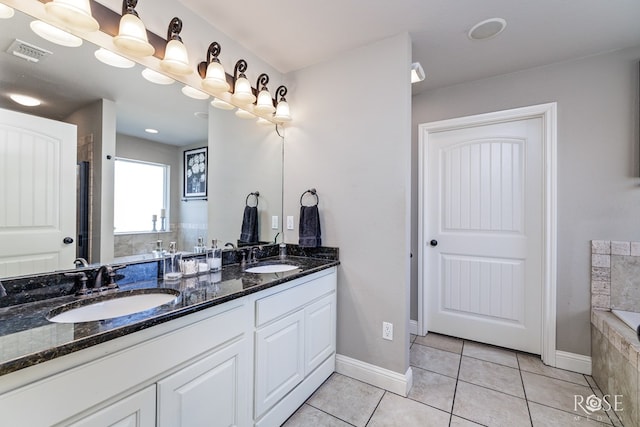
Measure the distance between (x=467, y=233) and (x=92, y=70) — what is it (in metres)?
2.94

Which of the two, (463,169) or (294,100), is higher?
(294,100)

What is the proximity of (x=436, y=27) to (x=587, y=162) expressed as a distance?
1.54 meters

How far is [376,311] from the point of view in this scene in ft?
6.54

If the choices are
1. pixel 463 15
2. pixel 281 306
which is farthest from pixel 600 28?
pixel 281 306

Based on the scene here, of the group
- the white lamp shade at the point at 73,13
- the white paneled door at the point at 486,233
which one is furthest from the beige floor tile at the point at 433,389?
the white lamp shade at the point at 73,13

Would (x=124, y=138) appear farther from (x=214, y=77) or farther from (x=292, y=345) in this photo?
(x=292, y=345)

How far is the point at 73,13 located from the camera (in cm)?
115

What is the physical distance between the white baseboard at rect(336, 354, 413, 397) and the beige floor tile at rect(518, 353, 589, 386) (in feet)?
3.32

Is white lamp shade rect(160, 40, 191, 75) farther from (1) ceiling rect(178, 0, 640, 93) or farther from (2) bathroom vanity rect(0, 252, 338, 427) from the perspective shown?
(2) bathroom vanity rect(0, 252, 338, 427)

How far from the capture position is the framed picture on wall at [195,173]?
177 cm

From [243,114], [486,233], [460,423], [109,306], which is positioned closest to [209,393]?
[109,306]

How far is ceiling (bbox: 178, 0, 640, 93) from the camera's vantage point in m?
1.63

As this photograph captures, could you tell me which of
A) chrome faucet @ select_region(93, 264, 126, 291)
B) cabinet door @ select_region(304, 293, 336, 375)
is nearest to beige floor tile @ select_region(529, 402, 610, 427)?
cabinet door @ select_region(304, 293, 336, 375)

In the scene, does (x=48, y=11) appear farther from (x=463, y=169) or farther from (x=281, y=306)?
(x=463, y=169)
